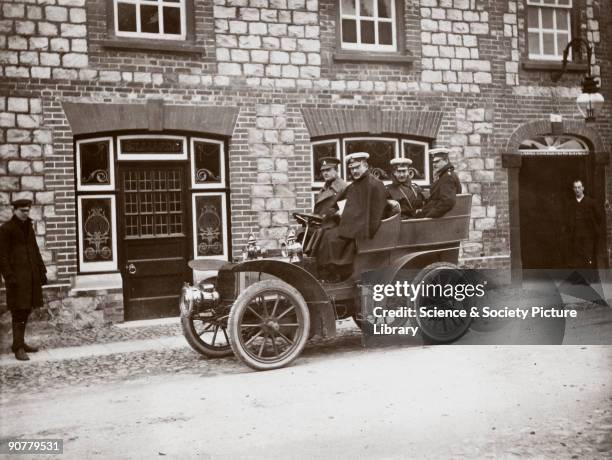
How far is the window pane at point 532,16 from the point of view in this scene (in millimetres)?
9398

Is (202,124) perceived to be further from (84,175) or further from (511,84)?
(511,84)

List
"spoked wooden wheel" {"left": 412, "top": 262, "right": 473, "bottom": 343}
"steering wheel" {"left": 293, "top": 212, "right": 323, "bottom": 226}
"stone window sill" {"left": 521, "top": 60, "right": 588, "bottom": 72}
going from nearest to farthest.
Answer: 1. "spoked wooden wheel" {"left": 412, "top": 262, "right": 473, "bottom": 343}
2. "steering wheel" {"left": 293, "top": 212, "right": 323, "bottom": 226}
3. "stone window sill" {"left": 521, "top": 60, "right": 588, "bottom": 72}

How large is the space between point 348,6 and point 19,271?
5.45 m

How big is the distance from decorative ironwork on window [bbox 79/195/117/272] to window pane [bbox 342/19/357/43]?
3.79 metres

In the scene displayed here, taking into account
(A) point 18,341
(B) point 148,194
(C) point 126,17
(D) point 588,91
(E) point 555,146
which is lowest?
(A) point 18,341

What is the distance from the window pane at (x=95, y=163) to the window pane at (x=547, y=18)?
608 cm

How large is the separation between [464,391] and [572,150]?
6599 millimetres

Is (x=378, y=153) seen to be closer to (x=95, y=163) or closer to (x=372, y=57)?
(x=372, y=57)

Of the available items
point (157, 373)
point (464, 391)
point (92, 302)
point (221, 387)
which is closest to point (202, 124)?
point (92, 302)

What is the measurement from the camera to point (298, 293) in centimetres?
578

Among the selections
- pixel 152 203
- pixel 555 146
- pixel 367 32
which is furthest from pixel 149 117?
pixel 555 146

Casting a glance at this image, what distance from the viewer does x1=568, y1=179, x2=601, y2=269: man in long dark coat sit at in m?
7.48

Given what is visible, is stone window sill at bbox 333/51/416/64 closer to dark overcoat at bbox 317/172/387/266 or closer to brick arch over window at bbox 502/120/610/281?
brick arch over window at bbox 502/120/610/281

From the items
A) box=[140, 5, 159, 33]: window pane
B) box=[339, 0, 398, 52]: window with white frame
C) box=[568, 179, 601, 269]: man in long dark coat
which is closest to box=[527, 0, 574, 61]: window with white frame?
box=[339, 0, 398, 52]: window with white frame
